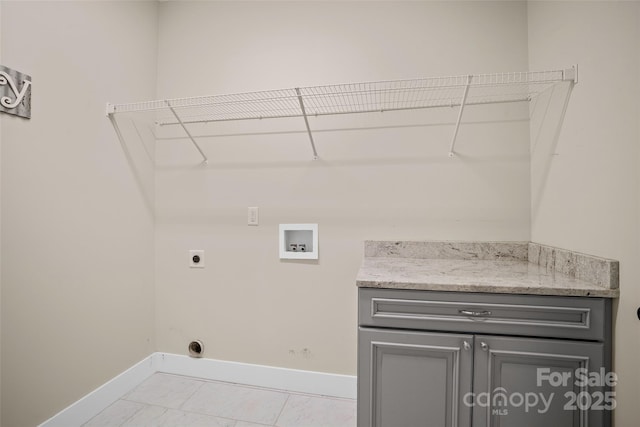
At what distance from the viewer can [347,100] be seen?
5.48ft

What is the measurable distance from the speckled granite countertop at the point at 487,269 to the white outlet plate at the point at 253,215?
741mm

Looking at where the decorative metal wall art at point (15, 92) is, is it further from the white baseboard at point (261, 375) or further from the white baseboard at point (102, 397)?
the white baseboard at point (261, 375)

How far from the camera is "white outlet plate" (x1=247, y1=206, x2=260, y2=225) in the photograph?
1766mm

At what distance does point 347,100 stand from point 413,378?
4.92 ft

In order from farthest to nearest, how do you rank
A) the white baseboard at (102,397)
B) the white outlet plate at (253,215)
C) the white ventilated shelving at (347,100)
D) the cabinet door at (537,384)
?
1. the white outlet plate at (253,215)
2. the white ventilated shelving at (347,100)
3. the white baseboard at (102,397)
4. the cabinet door at (537,384)

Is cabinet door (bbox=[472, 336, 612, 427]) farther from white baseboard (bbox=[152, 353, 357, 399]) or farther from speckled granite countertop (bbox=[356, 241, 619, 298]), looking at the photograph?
white baseboard (bbox=[152, 353, 357, 399])

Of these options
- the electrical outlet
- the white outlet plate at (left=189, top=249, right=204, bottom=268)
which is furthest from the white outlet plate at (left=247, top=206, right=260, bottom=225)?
the white outlet plate at (left=189, top=249, right=204, bottom=268)

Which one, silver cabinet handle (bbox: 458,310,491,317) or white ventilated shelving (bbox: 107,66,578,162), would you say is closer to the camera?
silver cabinet handle (bbox: 458,310,491,317)

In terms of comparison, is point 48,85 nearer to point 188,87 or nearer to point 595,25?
point 188,87

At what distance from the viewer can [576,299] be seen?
0.99 metres

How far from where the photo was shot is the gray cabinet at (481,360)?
980 millimetres

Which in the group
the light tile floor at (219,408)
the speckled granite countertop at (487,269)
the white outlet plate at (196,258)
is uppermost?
the speckled granite countertop at (487,269)

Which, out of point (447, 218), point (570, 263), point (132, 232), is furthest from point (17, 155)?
point (570, 263)

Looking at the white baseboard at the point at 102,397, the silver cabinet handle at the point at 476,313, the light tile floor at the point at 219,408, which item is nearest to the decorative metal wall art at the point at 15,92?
the white baseboard at the point at 102,397
